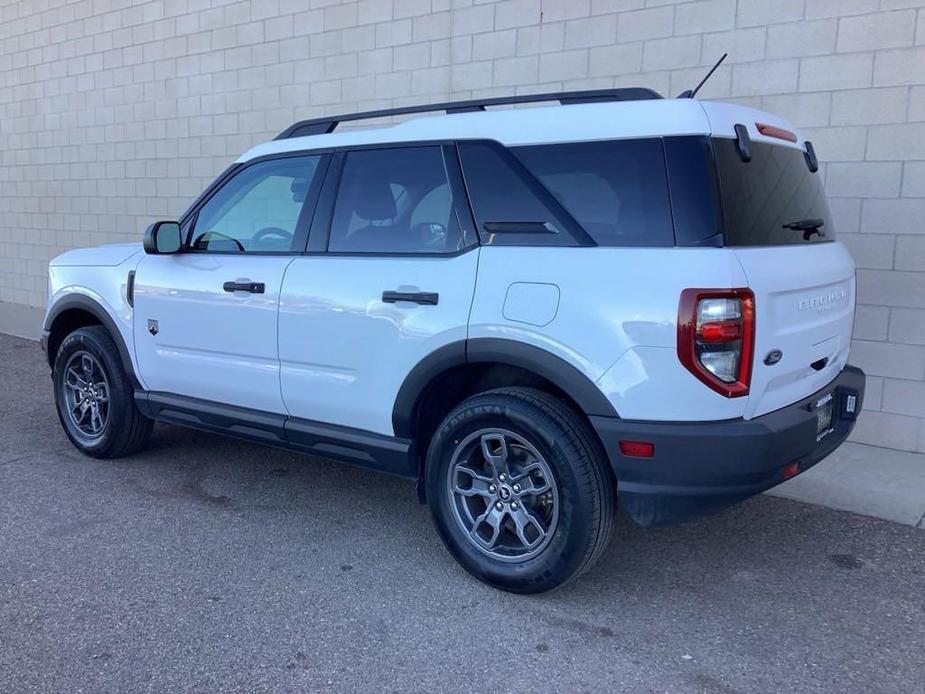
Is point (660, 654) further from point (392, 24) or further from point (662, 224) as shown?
point (392, 24)

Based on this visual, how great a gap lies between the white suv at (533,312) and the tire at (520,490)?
0.03ft

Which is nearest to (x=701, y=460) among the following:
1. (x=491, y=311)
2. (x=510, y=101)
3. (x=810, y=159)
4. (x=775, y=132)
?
(x=491, y=311)

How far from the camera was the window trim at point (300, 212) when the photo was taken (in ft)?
14.0

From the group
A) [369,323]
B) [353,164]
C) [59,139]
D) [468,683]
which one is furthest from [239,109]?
[468,683]

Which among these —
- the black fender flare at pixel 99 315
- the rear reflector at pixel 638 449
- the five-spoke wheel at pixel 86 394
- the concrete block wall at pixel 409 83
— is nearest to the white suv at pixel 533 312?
the rear reflector at pixel 638 449

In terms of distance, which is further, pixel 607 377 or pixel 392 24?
pixel 392 24

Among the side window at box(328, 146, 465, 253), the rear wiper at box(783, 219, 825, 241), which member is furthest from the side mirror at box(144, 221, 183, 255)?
the rear wiper at box(783, 219, 825, 241)

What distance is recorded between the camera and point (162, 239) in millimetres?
4648

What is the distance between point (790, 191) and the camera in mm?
3594

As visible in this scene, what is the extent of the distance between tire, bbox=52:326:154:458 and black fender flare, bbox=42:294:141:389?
94 millimetres

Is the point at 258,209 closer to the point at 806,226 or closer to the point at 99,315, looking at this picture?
the point at 99,315

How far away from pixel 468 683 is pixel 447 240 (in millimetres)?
1859

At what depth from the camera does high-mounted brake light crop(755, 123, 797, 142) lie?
3508 mm

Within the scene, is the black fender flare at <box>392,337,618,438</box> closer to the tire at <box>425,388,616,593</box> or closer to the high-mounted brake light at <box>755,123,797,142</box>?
the tire at <box>425,388,616,593</box>
